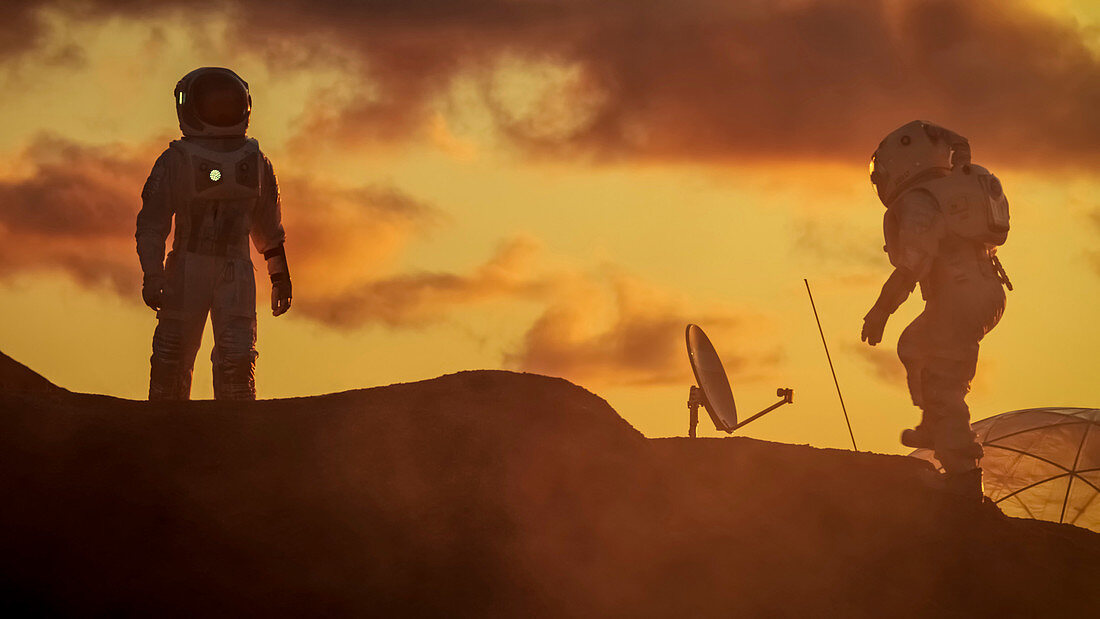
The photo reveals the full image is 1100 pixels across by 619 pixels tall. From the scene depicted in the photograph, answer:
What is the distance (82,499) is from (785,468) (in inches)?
279

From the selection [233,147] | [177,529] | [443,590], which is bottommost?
[443,590]

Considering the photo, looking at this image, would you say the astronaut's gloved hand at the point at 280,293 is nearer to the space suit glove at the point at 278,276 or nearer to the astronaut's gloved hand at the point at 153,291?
the space suit glove at the point at 278,276

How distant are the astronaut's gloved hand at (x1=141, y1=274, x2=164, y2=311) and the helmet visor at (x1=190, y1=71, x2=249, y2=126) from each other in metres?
1.63

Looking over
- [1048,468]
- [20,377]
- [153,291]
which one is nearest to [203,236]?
[153,291]

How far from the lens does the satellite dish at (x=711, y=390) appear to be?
16.8 meters

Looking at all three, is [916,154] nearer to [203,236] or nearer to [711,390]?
[711,390]

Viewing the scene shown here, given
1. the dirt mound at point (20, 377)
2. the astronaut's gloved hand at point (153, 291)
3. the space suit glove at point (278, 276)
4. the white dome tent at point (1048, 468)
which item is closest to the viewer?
the astronaut's gloved hand at point (153, 291)

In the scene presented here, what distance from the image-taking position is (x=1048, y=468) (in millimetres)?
29094

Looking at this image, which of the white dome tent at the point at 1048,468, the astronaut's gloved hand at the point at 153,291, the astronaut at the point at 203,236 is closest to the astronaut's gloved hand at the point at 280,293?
the astronaut at the point at 203,236

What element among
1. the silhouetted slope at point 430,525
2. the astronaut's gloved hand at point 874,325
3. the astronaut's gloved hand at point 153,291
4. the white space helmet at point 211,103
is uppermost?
the white space helmet at point 211,103

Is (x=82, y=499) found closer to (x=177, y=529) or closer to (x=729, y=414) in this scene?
(x=177, y=529)

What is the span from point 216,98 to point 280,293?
2060 millimetres

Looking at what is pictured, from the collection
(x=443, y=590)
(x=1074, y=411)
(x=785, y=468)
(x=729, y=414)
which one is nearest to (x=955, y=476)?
(x=785, y=468)

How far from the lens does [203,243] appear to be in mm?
12344
